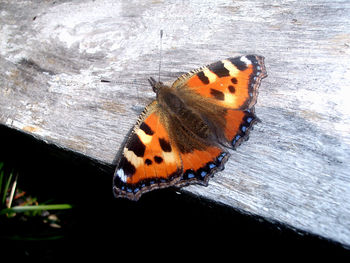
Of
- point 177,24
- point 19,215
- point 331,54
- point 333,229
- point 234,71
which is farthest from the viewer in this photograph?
point 19,215

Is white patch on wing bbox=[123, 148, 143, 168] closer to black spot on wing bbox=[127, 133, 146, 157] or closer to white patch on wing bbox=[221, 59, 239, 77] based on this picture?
black spot on wing bbox=[127, 133, 146, 157]

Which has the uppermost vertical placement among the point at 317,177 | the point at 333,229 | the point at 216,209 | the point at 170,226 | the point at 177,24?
the point at 177,24

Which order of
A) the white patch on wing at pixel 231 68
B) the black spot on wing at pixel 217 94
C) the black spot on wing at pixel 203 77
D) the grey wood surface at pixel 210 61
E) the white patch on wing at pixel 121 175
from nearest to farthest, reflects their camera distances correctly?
the grey wood surface at pixel 210 61, the white patch on wing at pixel 121 175, the white patch on wing at pixel 231 68, the black spot on wing at pixel 203 77, the black spot on wing at pixel 217 94

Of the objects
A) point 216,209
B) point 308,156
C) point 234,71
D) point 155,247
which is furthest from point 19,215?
point 308,156

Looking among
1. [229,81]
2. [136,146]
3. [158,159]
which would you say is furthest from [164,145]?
[229,81]

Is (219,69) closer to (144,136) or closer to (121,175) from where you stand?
(144,136)

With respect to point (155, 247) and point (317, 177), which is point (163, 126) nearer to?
point (317, 177)

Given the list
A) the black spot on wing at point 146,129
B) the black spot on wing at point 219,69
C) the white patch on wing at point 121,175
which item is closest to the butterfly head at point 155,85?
the black spot on wing at point 146,129

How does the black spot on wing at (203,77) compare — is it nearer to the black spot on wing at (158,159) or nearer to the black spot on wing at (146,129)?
the black spot on wing at (146,129)

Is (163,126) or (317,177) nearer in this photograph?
(317,177)

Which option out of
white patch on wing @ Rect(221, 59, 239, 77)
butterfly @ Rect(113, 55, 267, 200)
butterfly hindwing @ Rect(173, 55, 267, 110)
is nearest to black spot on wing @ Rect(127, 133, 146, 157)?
butterfly @ Rect(113, 55, 267, 200)
